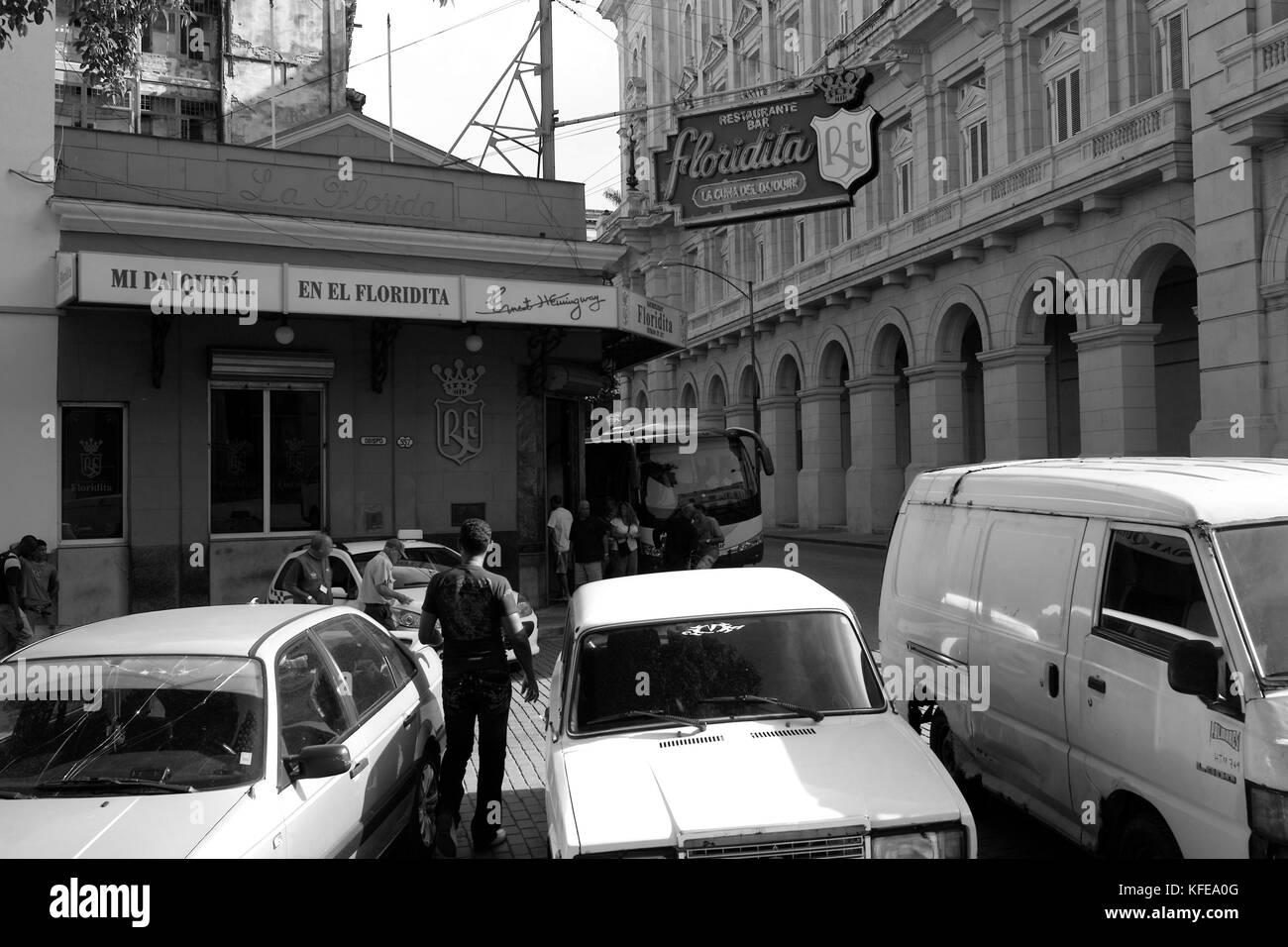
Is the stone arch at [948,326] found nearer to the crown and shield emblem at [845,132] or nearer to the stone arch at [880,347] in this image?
the stone arch at [880,347]

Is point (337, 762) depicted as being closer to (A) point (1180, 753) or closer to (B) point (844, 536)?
(A) point (1180, 753)

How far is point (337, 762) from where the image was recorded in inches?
162

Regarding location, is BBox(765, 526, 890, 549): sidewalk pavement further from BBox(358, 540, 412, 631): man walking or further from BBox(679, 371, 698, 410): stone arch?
BBox(358, 540, 412, 631): man walking

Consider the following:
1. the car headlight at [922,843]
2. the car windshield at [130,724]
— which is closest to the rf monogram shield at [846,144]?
the car headlight at [922,843]

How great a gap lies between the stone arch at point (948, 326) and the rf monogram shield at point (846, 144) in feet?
40.3

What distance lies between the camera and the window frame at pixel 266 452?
48.2ft

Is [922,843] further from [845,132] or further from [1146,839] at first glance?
[845,132]

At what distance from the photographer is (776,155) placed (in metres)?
→ 16.4

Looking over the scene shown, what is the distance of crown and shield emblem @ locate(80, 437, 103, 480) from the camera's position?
46.2 feet

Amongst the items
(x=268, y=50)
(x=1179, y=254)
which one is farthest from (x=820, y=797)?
(x=268, y=50)

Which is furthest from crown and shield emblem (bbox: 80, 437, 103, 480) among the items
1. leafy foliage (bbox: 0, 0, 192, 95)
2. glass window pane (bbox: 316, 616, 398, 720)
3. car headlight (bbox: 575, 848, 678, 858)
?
car headlight (bbox: 575, 848, 678, 858)

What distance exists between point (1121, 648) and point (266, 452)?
1289cm

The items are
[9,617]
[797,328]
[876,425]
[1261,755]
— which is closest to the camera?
[1261,755]

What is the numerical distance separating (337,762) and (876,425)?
29.8 metres
